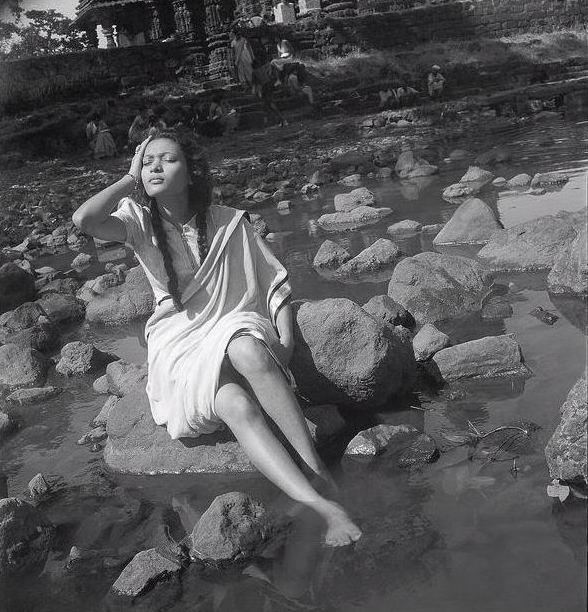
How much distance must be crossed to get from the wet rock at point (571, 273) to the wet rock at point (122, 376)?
2361 mm

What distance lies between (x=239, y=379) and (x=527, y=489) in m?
1.08

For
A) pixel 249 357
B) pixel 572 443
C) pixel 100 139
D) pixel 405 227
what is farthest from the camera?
pixel 100 139

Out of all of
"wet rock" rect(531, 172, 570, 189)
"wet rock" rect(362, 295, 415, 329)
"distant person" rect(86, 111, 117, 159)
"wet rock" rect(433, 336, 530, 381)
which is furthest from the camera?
"distant person" rect(86, 111, 117, 159)

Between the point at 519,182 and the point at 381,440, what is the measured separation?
19.5ft

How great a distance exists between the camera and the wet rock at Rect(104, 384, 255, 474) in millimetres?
3260

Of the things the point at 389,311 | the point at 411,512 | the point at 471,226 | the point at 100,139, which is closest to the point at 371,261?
the point at 471,226

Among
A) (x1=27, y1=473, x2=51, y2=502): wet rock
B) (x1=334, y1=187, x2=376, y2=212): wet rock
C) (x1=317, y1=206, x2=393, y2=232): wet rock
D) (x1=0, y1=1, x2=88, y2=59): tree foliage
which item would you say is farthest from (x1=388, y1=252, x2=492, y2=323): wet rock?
(x1=334, y1=187, x2=376, y2=212): wet rock

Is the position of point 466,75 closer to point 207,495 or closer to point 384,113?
point 384,113

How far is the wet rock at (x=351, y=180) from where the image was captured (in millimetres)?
11016

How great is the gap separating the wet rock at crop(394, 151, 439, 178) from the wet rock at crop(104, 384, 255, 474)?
7.63 m

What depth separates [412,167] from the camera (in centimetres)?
1077

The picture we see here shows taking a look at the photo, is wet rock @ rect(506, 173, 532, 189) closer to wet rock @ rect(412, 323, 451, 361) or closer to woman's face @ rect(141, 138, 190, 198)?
wet rock @ rect(412, 323, 451, 361)

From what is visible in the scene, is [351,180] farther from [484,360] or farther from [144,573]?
[144,573]

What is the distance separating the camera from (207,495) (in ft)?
10.2
